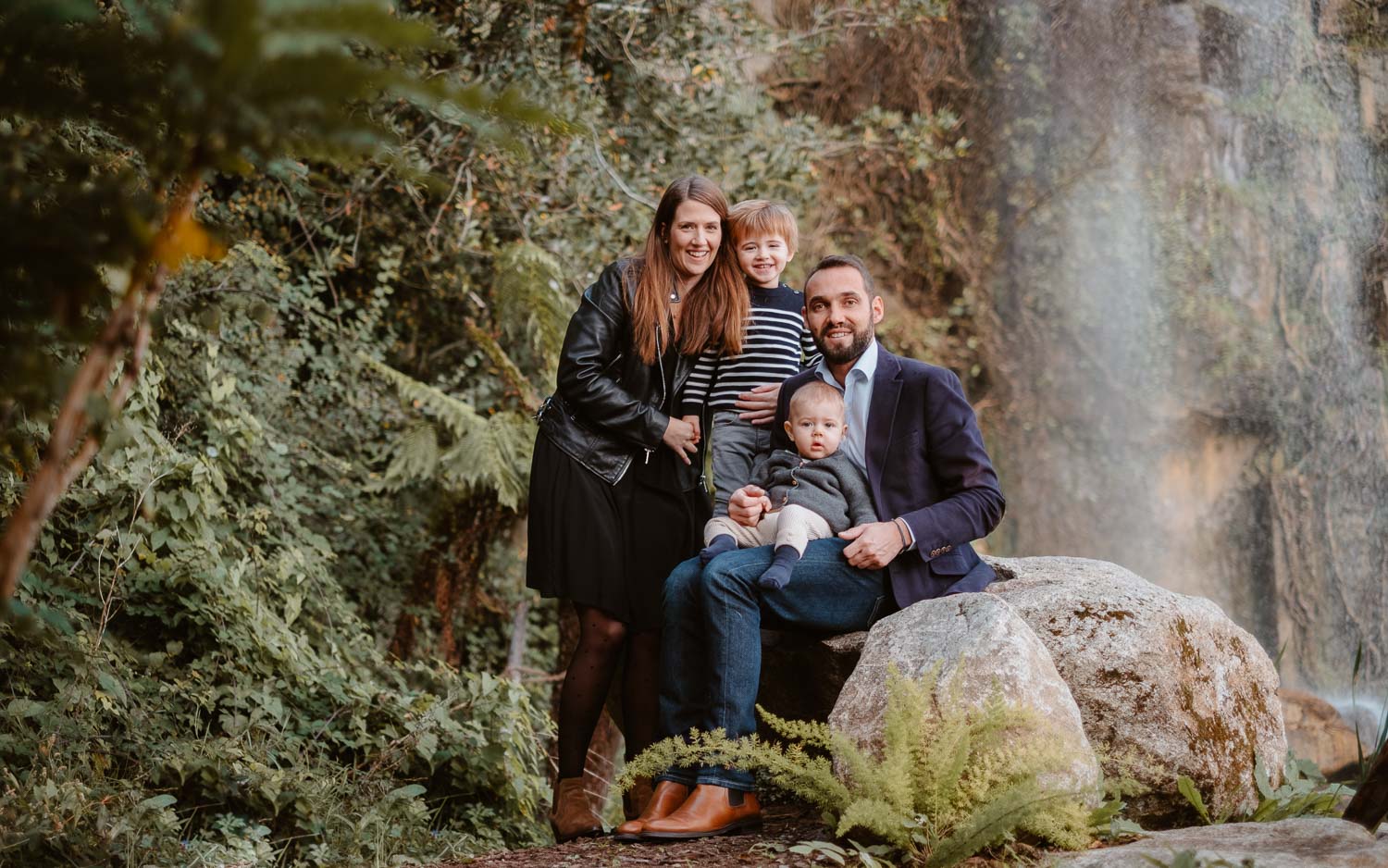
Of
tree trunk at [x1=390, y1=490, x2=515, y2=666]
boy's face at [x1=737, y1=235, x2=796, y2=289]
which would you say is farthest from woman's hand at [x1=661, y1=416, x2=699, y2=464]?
tree trunk at [x1=390, y1=490, x2=515, y2=666]

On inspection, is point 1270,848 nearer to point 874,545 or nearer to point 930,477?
point 874,545

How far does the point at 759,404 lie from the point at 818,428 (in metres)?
0.39

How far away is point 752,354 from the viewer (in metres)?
4.30

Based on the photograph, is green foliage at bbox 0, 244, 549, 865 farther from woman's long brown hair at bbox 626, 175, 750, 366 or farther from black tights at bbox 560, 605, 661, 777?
woman's long brown hair at bbox 626, 175, 750, 366

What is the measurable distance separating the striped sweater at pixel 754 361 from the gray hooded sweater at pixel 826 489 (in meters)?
0.40

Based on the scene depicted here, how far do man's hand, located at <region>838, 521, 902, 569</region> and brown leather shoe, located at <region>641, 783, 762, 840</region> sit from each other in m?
0.80

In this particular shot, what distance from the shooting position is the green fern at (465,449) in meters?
6.52

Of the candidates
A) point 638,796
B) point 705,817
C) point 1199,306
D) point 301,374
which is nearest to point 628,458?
point 638,796

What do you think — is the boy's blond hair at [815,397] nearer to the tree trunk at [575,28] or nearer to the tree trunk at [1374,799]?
the tree trunk at [1374,799]

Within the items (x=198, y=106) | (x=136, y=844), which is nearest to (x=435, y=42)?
(x=198, y=106)

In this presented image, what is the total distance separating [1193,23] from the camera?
12.0m

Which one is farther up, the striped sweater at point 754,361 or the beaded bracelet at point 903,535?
the striped sweater at point 754,361

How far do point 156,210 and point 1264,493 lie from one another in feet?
39.3

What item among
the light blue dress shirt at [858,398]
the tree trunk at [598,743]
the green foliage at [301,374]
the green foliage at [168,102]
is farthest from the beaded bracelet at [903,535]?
the tree trunk at [598,743]
